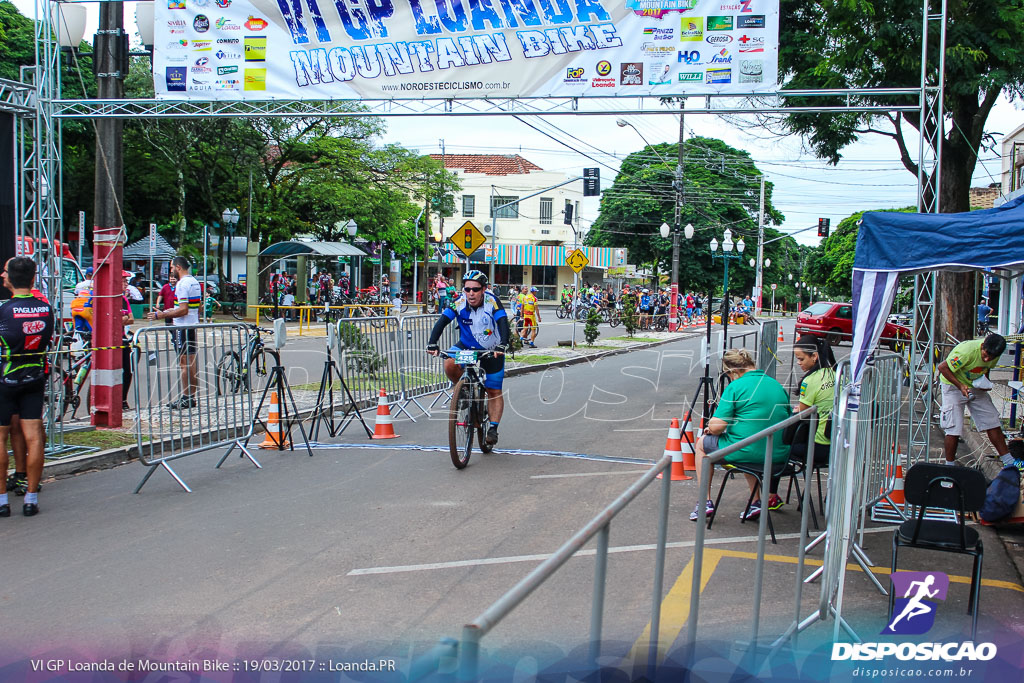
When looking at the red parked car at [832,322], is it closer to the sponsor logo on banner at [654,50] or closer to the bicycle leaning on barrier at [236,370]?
the sponsor logo on banner at [654,50]

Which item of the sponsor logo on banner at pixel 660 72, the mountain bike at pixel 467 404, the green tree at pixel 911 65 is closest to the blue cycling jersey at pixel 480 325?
the mountain bike at pixel 467 404

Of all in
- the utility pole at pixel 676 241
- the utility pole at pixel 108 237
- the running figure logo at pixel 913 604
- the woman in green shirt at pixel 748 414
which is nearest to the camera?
the running figure logo at pixel 913 604

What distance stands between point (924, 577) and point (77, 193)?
38173 millimetres

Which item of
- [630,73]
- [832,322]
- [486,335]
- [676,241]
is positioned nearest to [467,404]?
[486,335]

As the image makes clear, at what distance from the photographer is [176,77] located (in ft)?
39.1

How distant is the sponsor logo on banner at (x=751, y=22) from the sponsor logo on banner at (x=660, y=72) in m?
1.02

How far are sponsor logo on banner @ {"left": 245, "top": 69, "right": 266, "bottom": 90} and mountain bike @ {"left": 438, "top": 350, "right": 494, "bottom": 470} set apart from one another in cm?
543

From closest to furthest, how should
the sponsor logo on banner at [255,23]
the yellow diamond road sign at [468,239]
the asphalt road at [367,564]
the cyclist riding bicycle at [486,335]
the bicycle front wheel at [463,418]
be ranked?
the asphalt road at [367,564] < the bicycle front wheel at [463,418] < the cyclist riding bicycle at [486,335] < the sponsor logo on banner at [255,23] < the yellow diamond road sign at [468,239]

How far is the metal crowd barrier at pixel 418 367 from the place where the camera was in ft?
40.5

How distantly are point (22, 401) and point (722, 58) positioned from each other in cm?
888

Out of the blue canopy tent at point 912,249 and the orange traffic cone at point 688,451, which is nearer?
the blue canopy tent at point 912,249

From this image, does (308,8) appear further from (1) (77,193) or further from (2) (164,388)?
(1) (77,193)

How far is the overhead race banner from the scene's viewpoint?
11.0 metres

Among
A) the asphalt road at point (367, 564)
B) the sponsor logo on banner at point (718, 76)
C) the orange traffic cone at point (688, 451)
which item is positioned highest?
the sponsor logo on banner at point (718, 76)
